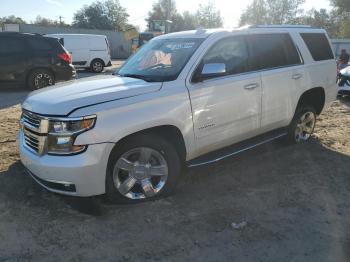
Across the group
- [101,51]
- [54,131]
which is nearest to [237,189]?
[54,131]

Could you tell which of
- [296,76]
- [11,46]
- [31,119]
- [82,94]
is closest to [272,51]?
[296,76]

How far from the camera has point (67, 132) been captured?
367cm

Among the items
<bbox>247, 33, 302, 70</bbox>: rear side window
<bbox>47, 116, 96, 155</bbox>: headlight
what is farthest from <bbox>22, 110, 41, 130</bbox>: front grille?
<bbox>247, 33, 302, 70</bbox>: rear side window

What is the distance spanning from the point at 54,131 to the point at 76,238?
101 centimetres

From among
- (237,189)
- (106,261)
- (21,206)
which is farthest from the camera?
(237,189)

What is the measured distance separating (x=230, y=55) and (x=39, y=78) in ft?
28.6

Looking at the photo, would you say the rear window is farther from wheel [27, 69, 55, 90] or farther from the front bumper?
wheel [27, 69, 55, 90]

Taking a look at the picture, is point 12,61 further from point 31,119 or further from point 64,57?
point 31,119

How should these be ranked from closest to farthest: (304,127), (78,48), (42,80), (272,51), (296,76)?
(272,51) → (296,76) → (304,127) → (42,80) → (78,48)

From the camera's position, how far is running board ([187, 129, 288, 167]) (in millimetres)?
4590

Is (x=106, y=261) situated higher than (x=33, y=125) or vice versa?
(x=33, y=125)

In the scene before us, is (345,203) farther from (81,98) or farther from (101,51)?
(101,51)

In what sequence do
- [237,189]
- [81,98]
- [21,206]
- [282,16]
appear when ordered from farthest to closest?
[282,16]
[237,189]
[21,206]
[81,98]

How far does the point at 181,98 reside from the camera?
4242 mm
